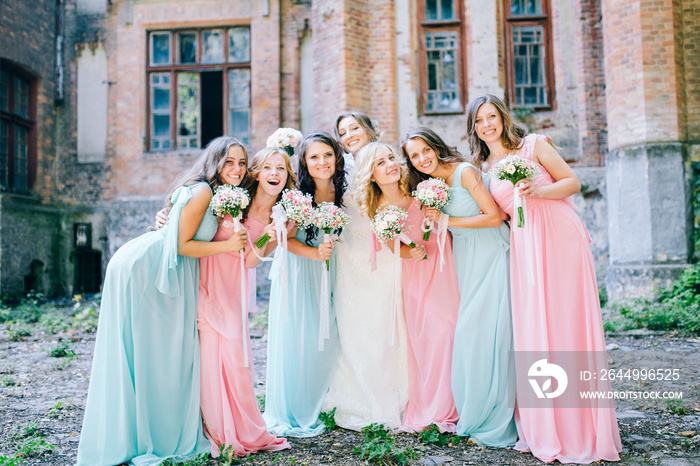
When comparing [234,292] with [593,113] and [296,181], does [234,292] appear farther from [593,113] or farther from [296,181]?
[593,113]

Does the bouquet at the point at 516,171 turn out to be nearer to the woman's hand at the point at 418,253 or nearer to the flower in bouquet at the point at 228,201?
the woman's hand at the point at 418,253

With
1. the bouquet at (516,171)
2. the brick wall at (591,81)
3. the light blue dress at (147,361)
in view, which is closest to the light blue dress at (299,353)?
the light blue dress at (147,361)

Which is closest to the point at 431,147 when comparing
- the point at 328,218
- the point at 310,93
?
the point at 328,218

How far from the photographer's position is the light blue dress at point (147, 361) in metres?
3.28

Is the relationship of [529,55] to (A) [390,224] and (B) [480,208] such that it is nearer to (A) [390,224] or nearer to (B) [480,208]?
(B) [480,208]

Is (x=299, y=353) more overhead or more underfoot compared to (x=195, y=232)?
more underfoot

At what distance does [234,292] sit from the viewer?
375cm

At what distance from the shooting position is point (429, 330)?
4.04 metres

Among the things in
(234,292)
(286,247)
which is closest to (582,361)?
(286,247)

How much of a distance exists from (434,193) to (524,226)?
66 centimetres

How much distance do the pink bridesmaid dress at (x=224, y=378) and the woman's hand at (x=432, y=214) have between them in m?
1.56

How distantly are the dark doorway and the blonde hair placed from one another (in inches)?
353

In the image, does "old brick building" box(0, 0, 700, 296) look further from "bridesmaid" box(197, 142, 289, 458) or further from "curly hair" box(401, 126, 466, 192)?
"bridesmaid" box(197, 142, 289, 458)

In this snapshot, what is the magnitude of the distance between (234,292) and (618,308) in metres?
6.87
